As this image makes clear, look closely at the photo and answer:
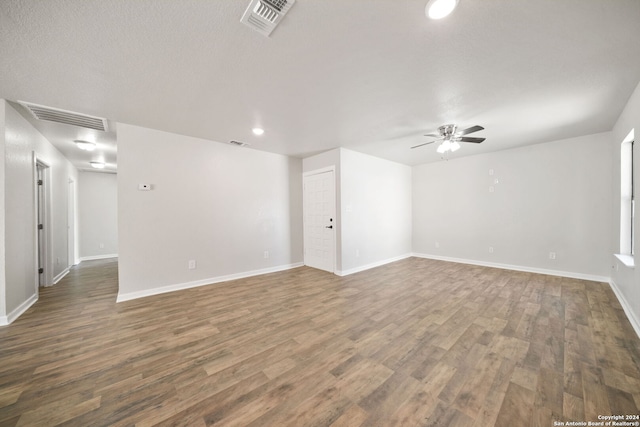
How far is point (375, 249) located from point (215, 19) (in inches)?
189

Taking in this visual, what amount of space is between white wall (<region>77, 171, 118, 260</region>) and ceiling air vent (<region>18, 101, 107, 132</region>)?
13.6 feet

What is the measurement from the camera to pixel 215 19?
1528mm

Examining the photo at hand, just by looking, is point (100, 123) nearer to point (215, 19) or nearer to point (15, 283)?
point (15, 283)

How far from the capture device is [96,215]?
6629mm

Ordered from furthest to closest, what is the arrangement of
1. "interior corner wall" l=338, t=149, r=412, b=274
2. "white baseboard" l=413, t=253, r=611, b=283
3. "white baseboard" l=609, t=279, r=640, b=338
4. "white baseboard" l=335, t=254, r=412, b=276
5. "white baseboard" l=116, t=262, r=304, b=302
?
1. "interior corner wall" l=338, t=149, r=412, b=274
2. "white baseboard" l=335, t=254, r=412, b=276
3. "white baseboard" l=413, t=253, r=611, b=283
4. "white baseboard" l=116, t=262, r=304, b=302
5. "white baseboard" l=609, t=279, r=640, b=338

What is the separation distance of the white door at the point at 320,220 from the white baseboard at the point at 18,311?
435cm

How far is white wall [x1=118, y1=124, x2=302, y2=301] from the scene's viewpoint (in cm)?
341

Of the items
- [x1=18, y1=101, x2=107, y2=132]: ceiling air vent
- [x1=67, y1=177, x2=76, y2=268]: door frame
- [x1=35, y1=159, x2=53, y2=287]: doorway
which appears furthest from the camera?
[x1=67, y1=177, x2=76, y2=268]: door frame

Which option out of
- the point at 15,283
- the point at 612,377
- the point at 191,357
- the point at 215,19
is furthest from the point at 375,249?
the point at 15,283

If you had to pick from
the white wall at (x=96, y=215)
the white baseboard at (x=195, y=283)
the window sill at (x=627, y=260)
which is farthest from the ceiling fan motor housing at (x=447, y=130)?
the white wall at (x=96, y=215)

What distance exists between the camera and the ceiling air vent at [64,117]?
2715 millimetres

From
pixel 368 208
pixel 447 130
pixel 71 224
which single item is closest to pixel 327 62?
pixel 447 130

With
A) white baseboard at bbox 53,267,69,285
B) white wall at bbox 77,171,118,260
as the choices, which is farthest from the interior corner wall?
white wall at bbox 77,171,118,260

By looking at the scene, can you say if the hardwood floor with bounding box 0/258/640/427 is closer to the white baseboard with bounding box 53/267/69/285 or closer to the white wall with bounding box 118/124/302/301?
the white wall with bounding box 118/124/302/301
